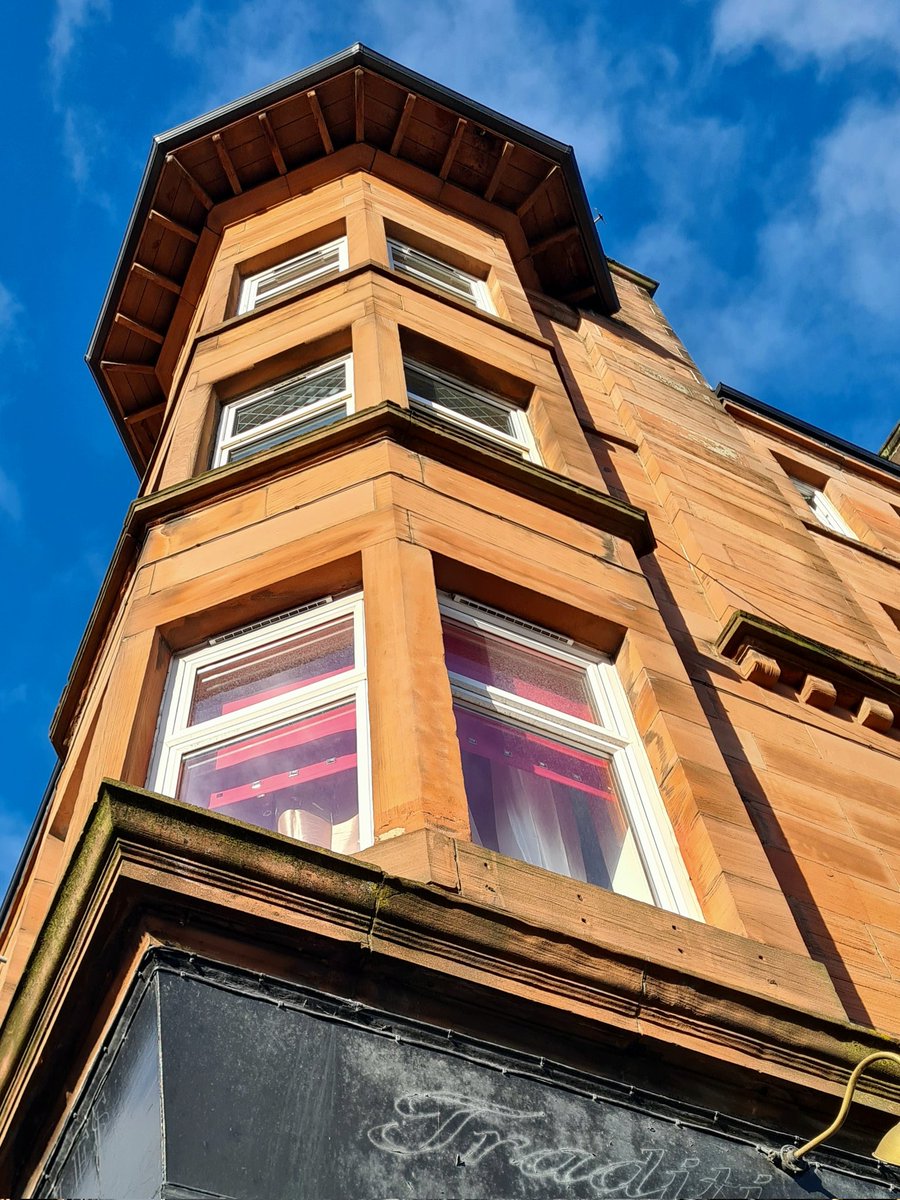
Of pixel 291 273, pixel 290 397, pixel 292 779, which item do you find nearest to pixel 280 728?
pixel 292 779

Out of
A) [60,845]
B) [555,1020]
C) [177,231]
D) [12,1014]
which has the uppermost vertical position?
[177,231]

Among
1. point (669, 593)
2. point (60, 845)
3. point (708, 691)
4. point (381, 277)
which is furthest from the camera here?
point (381, 277)

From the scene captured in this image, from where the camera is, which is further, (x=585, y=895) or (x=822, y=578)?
(x=822, y=578)

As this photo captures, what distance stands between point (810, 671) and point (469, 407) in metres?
3.78

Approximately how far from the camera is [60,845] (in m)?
8.02

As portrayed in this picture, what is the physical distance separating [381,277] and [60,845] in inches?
248

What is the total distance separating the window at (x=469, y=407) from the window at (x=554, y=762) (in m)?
3.48

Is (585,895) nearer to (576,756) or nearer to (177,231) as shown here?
(576,756)

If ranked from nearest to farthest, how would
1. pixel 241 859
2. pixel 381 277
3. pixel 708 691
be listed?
pixel 241 859
pixel 708 691
pixel 381 277

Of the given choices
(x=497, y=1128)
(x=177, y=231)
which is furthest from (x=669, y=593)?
(x=177, y=231)

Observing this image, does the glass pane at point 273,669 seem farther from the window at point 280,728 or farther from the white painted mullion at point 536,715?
the white painted mullion at point 536,715

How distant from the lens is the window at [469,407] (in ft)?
35.5

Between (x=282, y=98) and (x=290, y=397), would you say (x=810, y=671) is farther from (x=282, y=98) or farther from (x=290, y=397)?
(x=282, y=98)

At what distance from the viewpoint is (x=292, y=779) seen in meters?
6.30
